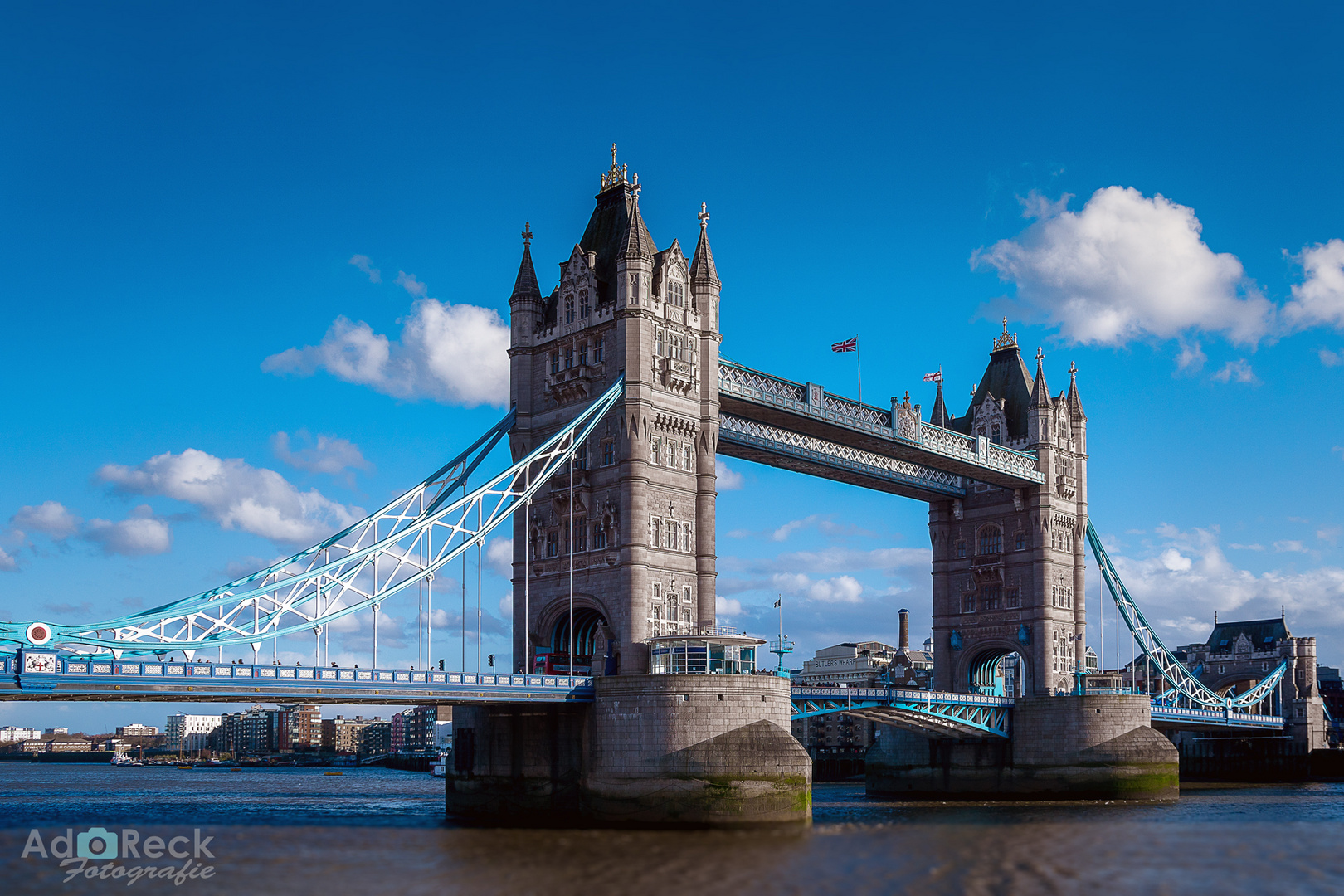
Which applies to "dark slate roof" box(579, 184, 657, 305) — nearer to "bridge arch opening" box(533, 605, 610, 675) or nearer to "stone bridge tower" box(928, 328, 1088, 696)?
"bridge arch opening" box(533, 605, 610, 675)

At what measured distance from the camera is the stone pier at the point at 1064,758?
7750 cm

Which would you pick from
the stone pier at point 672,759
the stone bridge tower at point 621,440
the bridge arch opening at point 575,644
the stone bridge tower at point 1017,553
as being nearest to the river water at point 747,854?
the stone pier at point 672,759

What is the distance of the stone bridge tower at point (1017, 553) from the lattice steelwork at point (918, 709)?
876 centimetres

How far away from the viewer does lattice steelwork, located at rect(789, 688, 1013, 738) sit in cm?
6781

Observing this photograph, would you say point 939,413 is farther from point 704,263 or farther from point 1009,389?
point 704,263

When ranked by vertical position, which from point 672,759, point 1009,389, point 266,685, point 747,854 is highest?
point 1009,389

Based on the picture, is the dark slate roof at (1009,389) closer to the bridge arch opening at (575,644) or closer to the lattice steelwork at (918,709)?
the lattice steelwork at (918,709)

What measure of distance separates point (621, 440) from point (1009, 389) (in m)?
41.1

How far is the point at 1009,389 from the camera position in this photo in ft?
316

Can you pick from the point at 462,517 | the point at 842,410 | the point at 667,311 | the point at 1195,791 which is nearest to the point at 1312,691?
the point at 1195,791

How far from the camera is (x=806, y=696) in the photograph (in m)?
66.6

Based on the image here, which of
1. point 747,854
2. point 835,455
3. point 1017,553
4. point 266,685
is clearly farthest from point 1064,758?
point 266,685

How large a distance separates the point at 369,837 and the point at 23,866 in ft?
40.5

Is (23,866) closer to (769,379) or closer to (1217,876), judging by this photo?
(1217,876)
